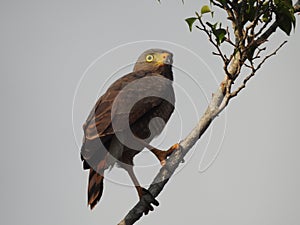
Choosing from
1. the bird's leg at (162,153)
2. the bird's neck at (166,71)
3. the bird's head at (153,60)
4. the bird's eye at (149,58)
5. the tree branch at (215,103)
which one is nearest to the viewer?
the tree branch at (215,103)

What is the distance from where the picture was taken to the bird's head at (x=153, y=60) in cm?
735

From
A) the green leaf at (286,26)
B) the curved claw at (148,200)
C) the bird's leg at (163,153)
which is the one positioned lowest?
the curved claw at (148,200)

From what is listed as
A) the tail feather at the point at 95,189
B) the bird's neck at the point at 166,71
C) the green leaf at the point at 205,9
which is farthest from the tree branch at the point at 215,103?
the bird's neck at the point at 166,71

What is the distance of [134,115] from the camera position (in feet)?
20.3

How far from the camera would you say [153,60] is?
295 inches

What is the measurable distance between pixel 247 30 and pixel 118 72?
2.07m

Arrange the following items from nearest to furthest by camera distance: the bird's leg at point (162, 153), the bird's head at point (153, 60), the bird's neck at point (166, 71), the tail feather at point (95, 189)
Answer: the bird's leg at point (162, 153) → the tail feather at point (95, 189) → the bird's neck at point (166, 71) → the bird's head at point (153, 60)

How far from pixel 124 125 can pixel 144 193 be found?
0.79 meters

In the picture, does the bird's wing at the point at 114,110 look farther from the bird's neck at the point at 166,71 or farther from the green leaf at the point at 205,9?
the green leaf at the point at 205,9

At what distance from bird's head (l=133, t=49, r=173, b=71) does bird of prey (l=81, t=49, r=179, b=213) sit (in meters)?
0.57

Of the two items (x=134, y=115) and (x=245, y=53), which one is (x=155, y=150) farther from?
(x=245, y=53)

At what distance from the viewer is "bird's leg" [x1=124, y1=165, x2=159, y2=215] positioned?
5812 mm

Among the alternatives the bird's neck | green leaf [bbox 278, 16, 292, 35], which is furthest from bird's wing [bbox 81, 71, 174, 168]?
green leaf [bbox 278, 16, 292, 35]

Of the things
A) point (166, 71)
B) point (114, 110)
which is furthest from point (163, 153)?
point (166, 71)
